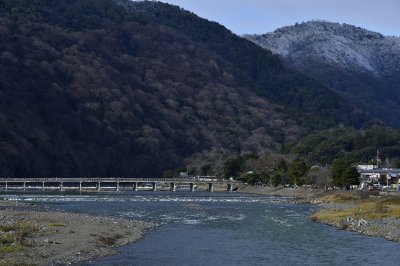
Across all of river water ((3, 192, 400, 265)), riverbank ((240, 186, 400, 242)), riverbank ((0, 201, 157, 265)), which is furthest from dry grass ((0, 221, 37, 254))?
riverbank ((240, 186, 400, 242))

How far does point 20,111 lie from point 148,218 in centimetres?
12324

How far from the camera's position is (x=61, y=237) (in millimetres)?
41625

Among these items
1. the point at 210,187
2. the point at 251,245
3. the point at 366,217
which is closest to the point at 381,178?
the point at 210,187

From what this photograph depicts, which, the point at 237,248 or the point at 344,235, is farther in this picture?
the point at 344,235

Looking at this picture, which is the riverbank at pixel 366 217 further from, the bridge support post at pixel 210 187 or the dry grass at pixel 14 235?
the bridge support post at pixel 210 187

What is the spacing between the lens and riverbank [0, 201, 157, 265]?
3356 cm

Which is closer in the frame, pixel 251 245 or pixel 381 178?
pixel 251 245

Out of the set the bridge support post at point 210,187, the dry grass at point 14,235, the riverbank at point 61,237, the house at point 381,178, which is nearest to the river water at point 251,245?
the riverbank at point 61,237

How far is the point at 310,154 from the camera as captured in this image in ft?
592

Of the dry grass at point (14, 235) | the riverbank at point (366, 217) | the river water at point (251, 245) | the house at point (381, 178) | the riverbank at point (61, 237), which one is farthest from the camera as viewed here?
the house at point (381, 178)

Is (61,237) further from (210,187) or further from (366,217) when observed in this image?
(210,187)

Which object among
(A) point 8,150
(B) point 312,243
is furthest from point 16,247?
(A) point 8,150

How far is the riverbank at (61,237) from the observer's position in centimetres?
3356

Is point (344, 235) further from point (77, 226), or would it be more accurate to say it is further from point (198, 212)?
point (198, 212)
